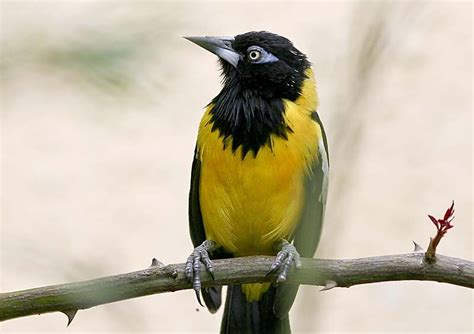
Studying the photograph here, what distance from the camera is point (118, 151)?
4.72 m

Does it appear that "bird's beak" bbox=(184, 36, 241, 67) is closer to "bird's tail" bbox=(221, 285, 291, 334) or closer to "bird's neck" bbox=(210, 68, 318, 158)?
"bird's neck" bbox=(210, 68, 318, 158)

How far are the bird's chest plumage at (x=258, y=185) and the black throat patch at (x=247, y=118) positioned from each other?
24mm

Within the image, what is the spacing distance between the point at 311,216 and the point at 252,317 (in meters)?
0.48

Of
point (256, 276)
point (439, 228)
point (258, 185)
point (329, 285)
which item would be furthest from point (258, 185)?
point (439, 228)

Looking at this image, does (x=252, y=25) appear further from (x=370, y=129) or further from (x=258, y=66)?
(x=258, y=66)

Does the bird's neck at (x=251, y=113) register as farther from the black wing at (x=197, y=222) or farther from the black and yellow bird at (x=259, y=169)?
the black wing at (x=197, y=222)

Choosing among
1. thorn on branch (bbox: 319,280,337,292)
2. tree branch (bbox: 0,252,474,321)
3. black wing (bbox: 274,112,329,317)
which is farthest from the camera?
black wing (bbox: 274,112,329,317)

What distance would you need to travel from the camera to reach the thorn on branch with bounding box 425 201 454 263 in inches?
71.4

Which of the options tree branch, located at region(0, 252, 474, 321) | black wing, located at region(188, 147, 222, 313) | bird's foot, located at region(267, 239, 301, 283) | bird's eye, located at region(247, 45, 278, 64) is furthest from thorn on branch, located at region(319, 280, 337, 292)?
bird's eye, located at region(247, 45, 278, 64)

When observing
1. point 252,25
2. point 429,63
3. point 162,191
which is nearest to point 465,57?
point 429,63

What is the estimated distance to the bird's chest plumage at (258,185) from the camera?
321 centimetres

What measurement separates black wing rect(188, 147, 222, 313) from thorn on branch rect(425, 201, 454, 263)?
51.8 inches

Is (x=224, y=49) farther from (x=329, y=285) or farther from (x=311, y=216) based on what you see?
(x=329, y=285)

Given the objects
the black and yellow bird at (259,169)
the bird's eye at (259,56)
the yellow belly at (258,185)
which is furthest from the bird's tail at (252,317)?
the bird's eye at (259,56)
